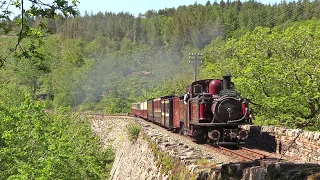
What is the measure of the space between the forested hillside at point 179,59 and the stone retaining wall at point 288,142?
4.15 meters

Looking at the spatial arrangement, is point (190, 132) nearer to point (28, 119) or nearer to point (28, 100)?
point (28, 119)

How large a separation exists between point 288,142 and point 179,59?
107 m

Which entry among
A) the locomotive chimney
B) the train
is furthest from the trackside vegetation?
the locomotive chimney

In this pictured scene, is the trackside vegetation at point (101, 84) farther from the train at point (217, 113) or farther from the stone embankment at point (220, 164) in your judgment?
the train at point (217, 113)

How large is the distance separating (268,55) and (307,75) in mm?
4876

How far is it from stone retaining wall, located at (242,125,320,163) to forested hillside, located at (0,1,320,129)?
4.15 meters

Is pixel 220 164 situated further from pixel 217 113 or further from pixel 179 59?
pixel 179 59

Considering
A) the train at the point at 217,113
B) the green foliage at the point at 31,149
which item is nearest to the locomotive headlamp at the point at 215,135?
the train at the point at 217,113

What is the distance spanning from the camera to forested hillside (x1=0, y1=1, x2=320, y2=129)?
68.5ft

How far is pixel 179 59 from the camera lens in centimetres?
11988

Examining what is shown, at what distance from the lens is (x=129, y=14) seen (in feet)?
638

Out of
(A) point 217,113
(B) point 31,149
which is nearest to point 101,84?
(B) point 31,149

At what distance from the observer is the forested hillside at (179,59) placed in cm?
2088

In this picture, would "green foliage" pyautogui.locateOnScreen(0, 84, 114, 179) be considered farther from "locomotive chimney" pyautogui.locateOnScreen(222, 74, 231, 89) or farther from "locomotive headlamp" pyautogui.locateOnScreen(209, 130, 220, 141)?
"locomotive chimney" pyautogui.locateOnScreen(222, 74, 231, 89)
